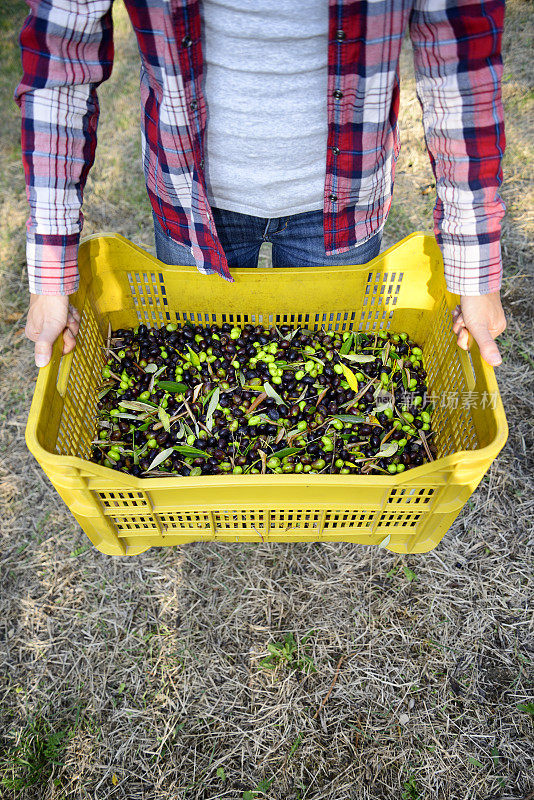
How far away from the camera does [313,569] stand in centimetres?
242

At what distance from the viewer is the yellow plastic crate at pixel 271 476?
1.62 metres

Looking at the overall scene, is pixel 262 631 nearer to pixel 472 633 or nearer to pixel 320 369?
pixel 472 633

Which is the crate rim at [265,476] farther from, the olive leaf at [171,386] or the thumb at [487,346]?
the olive leaf at [171,386]

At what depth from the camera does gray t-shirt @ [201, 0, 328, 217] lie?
1.39 m

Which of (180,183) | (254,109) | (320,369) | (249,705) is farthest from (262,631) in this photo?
(254,109)

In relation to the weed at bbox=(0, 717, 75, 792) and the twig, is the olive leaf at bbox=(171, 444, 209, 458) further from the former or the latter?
the weed at bbox=(0, 717, 75, 792)

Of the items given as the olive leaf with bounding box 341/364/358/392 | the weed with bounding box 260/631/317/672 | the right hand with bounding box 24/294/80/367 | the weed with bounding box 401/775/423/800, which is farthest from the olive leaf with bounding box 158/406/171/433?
the weed with bounding box 401/775/423/800

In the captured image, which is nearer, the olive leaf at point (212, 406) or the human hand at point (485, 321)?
the human hand at point (485, 321)

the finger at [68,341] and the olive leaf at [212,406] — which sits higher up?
the finger at [68,341]

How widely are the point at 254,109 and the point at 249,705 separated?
2.11 m

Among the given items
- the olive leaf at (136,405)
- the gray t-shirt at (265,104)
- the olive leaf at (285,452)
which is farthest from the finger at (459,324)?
the olive leaf at (136,405)

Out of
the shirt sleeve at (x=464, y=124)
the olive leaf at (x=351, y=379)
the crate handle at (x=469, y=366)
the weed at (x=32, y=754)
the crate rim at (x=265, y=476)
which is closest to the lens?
the shirt sleeve at (x=464, y=124)

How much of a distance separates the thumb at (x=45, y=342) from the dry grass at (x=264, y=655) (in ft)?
3.68

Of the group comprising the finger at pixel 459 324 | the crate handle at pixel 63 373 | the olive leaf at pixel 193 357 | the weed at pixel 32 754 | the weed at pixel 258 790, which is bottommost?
the weed at pixel 32 754
